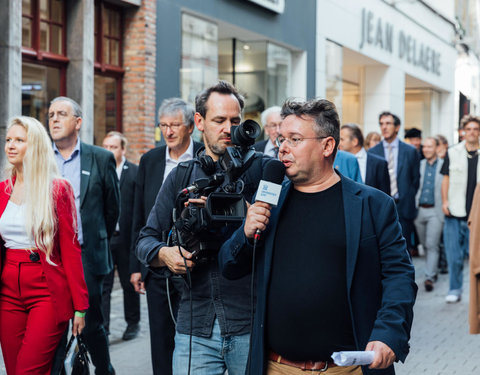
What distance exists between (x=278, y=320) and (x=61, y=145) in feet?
10.5

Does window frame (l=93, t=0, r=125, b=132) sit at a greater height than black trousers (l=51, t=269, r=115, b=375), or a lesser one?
greater

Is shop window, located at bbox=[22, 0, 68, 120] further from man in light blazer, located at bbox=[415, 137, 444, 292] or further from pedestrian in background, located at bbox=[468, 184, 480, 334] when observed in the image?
pedestrian in background, located at bbox=[468, 184, 480, 334]

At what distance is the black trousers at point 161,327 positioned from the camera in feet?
17.0

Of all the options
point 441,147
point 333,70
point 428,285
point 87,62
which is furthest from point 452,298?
point 333,70

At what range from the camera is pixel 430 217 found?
12523 mm

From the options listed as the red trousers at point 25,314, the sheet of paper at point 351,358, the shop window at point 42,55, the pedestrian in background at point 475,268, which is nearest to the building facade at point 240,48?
the shop window at point 42,55

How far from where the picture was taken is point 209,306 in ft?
12.8

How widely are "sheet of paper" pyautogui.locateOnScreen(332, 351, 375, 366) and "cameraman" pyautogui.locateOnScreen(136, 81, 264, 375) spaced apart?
0.92m

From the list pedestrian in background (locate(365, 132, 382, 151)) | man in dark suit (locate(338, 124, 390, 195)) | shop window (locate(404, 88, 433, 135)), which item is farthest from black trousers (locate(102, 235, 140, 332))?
shop window (locate(404, 88, 433, 135))

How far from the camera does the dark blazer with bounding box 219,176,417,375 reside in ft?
10.9

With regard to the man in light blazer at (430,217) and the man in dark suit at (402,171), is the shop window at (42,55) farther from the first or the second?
the man in light blazer at (430,217)

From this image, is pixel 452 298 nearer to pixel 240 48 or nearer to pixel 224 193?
pixel 224 193

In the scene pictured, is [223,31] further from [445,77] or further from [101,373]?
[445,77]

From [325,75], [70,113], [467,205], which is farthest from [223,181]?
[325,75]
